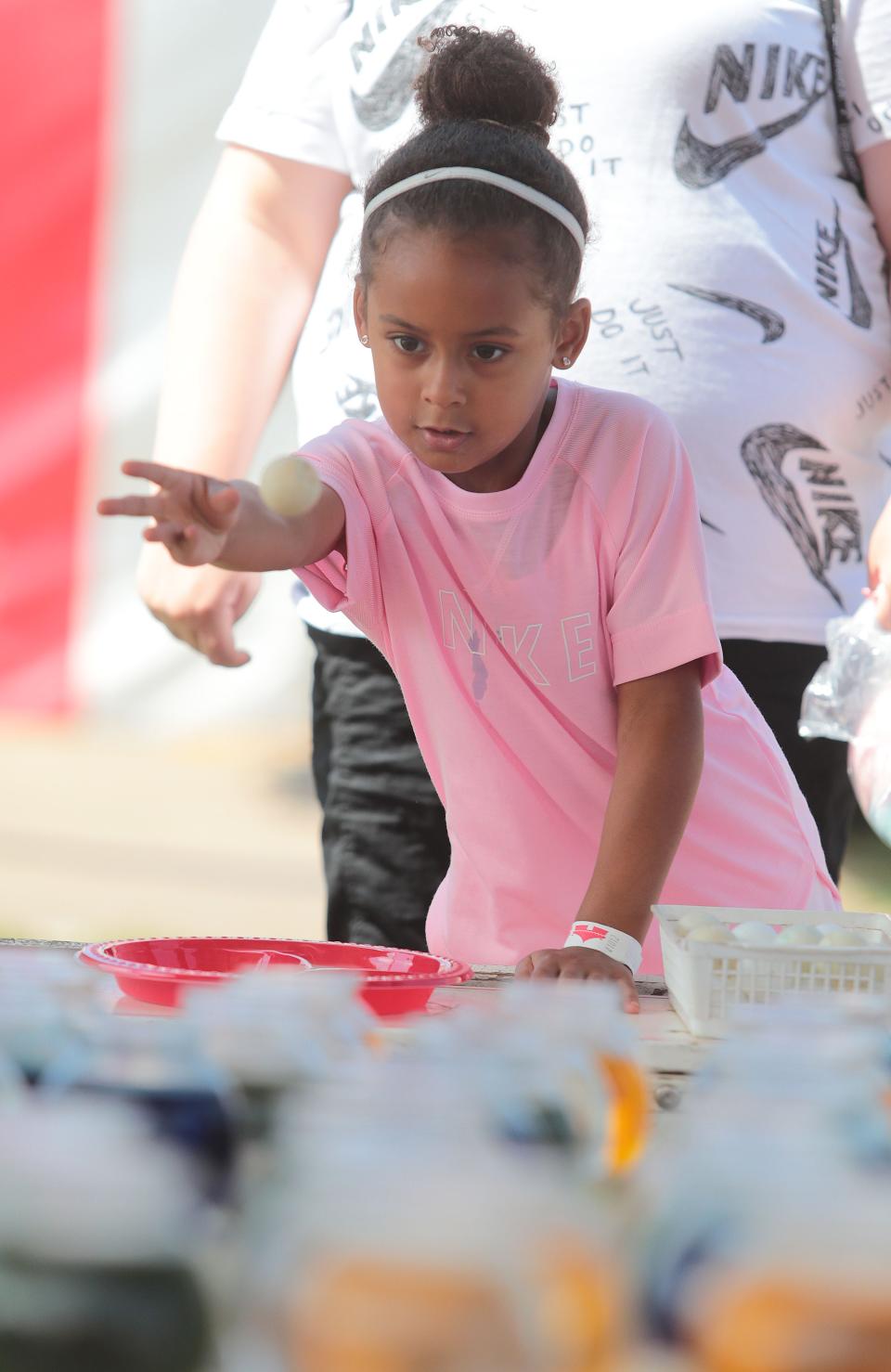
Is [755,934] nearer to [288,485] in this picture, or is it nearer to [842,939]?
[842,939]

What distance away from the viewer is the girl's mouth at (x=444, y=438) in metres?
1.34

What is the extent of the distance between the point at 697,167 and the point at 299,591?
64 cm

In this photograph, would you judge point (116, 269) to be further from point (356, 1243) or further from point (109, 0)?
point (356, 1243)

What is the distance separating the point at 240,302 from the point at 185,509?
26.6 inches

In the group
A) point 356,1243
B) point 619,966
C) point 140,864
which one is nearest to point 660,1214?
point 356,1243

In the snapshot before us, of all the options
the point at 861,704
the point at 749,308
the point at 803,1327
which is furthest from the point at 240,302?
the point at 803,1327

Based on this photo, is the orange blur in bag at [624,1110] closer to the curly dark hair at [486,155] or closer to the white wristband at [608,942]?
the white wristband at [608,942]

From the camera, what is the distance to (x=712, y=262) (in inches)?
64.0

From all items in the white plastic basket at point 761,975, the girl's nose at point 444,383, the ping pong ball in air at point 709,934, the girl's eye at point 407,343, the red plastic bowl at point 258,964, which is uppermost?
the girl's eye at point 407,343

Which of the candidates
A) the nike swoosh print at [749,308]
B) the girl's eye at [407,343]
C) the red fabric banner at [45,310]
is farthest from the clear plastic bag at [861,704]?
the red fabric banner at [45,310]

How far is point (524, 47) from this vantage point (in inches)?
58.7

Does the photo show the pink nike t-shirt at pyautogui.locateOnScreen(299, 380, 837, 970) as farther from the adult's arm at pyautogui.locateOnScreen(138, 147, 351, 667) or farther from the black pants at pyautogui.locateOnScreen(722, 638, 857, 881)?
the adult's arm at pyautogui.locateOnScreen(138, 147, 351, 667)

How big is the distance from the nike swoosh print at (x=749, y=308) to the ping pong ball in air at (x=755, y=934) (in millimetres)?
749

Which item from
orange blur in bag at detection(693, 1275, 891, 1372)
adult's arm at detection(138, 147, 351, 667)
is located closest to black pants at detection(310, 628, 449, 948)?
adult's arm at detection(138, 147, 351, 667)
